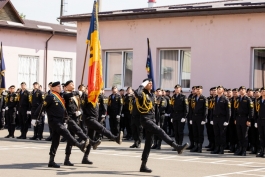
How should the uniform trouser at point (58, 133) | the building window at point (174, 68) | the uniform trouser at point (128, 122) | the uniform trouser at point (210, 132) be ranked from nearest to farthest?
the uniform trouser at point (58, 133) → the uniform trouser at point (210, 132) → the uniform trouser at point (128, 122) → the building window at point (174, 68)

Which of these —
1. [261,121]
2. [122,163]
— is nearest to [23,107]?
[122,163]

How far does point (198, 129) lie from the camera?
1970 cm

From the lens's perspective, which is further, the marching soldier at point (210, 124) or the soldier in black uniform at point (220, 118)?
the marching soldier at point (210, 124)

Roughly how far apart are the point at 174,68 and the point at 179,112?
280 inches

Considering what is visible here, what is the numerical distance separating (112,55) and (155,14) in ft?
11.0

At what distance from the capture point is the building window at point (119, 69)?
28391 millimetres

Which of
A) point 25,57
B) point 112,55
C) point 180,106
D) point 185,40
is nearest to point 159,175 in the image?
point 180,106

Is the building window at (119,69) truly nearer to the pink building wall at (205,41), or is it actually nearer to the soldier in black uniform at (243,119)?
the pink building wall at (205,41)

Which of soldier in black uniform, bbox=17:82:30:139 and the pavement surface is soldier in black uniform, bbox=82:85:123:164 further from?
soldier in black uniform, bbox=17:82:30:139

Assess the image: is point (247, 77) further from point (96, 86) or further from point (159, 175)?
point (159, 175)

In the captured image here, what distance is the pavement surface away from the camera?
44.8ft

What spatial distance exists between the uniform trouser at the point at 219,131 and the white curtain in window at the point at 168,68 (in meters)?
7.62

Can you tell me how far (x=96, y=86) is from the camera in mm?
16250

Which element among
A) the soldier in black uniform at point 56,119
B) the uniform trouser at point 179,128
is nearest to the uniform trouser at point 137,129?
the uniform trouser at point 179,128
